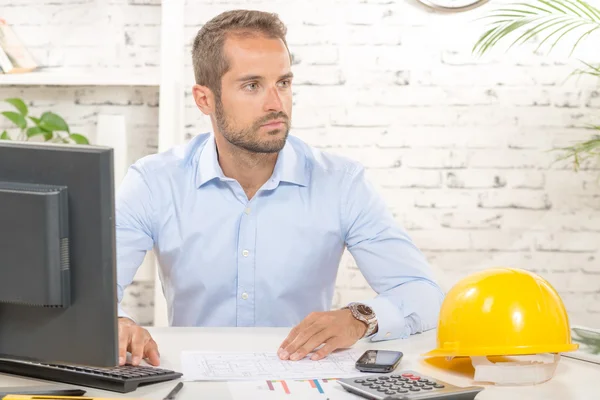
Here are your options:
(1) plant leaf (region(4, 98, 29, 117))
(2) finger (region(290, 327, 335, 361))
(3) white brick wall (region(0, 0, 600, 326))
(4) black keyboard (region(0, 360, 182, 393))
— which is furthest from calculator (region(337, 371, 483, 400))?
(1) plant leaf (region(4, 98, 29, 117))

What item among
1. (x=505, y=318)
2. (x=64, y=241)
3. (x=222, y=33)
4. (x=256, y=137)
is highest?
(x=222, y=33)

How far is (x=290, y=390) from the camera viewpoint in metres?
1.25

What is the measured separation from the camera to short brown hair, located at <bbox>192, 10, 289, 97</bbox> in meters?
2.10

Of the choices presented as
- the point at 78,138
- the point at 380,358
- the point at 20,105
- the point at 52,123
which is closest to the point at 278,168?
the point at 380,358

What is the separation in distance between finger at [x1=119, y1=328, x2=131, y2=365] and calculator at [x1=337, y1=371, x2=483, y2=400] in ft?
1.25

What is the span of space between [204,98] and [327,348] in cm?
101

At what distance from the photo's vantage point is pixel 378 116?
128 inches

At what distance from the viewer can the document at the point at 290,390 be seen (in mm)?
1217

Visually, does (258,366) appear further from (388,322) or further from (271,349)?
(388,322)

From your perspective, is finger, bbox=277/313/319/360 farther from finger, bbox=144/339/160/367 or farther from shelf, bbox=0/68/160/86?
shelf, bbox=0/68/160/86

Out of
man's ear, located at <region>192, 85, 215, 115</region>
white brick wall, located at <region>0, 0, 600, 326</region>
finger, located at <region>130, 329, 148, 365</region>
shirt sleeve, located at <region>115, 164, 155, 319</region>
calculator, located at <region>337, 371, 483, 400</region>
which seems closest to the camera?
calculator, located at <region>337, 371, 483, 400</region>

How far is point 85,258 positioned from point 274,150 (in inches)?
41.6

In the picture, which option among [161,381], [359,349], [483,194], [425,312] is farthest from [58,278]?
[483,194]

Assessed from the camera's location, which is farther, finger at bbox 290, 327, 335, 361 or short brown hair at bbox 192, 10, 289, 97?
short brown hair at bbox 192, 10, 289, 97
